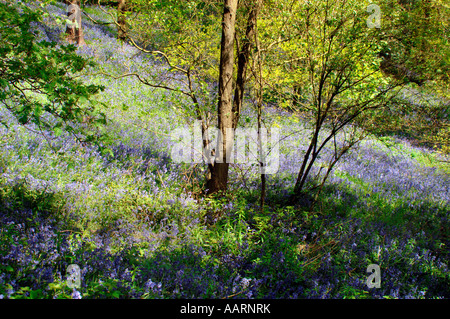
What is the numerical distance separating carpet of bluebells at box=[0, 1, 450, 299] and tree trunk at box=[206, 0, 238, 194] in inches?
13.5

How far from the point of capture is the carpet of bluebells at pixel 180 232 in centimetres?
293

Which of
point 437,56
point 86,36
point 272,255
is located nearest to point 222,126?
point 272,255

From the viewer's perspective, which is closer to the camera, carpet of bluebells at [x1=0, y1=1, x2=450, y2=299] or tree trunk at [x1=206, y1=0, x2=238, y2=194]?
carpet of bluebells at [x1=0, y1=1, x2=450, y2=299]

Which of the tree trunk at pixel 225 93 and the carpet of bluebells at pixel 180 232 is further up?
the tree trunk at pixel 225 93

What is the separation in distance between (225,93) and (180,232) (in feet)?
7.08

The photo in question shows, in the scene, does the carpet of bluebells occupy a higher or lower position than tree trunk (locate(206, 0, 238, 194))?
lower

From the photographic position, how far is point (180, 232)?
4.11 m

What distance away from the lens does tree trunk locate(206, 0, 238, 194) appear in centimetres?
450

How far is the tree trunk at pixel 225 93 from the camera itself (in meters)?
4.50

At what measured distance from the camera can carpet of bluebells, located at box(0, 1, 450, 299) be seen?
293 cm

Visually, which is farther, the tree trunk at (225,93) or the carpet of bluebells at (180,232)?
the tree trunk at (225,93)

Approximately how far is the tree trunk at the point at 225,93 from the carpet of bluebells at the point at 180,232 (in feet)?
1.13

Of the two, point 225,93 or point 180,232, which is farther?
point 225,93

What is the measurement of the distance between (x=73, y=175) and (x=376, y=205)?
5479 mm
